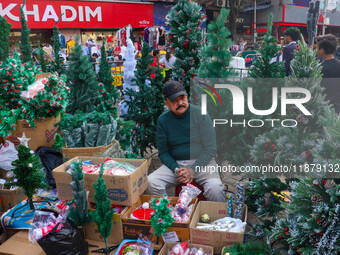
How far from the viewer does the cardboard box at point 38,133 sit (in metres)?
3.77

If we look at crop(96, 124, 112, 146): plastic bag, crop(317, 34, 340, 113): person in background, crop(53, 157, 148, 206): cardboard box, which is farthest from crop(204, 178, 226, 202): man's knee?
crop(317, 34, 340, 113): person in background

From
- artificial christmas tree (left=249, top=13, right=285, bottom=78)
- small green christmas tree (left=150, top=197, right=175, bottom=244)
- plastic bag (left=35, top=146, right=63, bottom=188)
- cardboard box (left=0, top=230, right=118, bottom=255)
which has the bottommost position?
cardboard box (left=0, top=230, right=118, bottom=255)

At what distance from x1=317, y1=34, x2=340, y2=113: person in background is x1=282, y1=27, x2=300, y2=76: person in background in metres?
1.28

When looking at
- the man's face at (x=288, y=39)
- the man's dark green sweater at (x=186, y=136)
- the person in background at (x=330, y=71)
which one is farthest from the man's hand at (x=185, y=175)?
the man's face at (x=288, y=39)

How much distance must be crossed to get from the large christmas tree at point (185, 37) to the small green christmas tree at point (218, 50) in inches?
25.3

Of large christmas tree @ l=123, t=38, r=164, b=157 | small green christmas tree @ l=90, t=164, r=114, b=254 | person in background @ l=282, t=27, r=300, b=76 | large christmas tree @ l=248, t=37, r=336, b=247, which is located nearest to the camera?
small green christmas tree @ l=90, t=164, r=114, b=254

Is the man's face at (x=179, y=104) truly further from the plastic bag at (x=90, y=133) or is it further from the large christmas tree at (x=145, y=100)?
the large christmas tree at (x=145, y=100)

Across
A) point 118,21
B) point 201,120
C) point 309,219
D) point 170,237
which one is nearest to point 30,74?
point 201,120

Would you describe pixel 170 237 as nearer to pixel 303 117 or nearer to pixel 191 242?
pixel 191 242

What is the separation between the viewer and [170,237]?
8.56 feet

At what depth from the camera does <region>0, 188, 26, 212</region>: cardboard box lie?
3422mm

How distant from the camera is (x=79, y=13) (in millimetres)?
18281

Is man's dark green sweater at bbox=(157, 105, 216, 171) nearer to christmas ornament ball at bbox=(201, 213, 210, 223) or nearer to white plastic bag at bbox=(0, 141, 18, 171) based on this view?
christmas ornament ball at bbox=(201, 213, 210, 223)

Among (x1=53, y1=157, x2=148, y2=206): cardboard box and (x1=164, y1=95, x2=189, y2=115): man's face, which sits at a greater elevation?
(x1=164, y1=95, x2=189, y2=115): man's face
